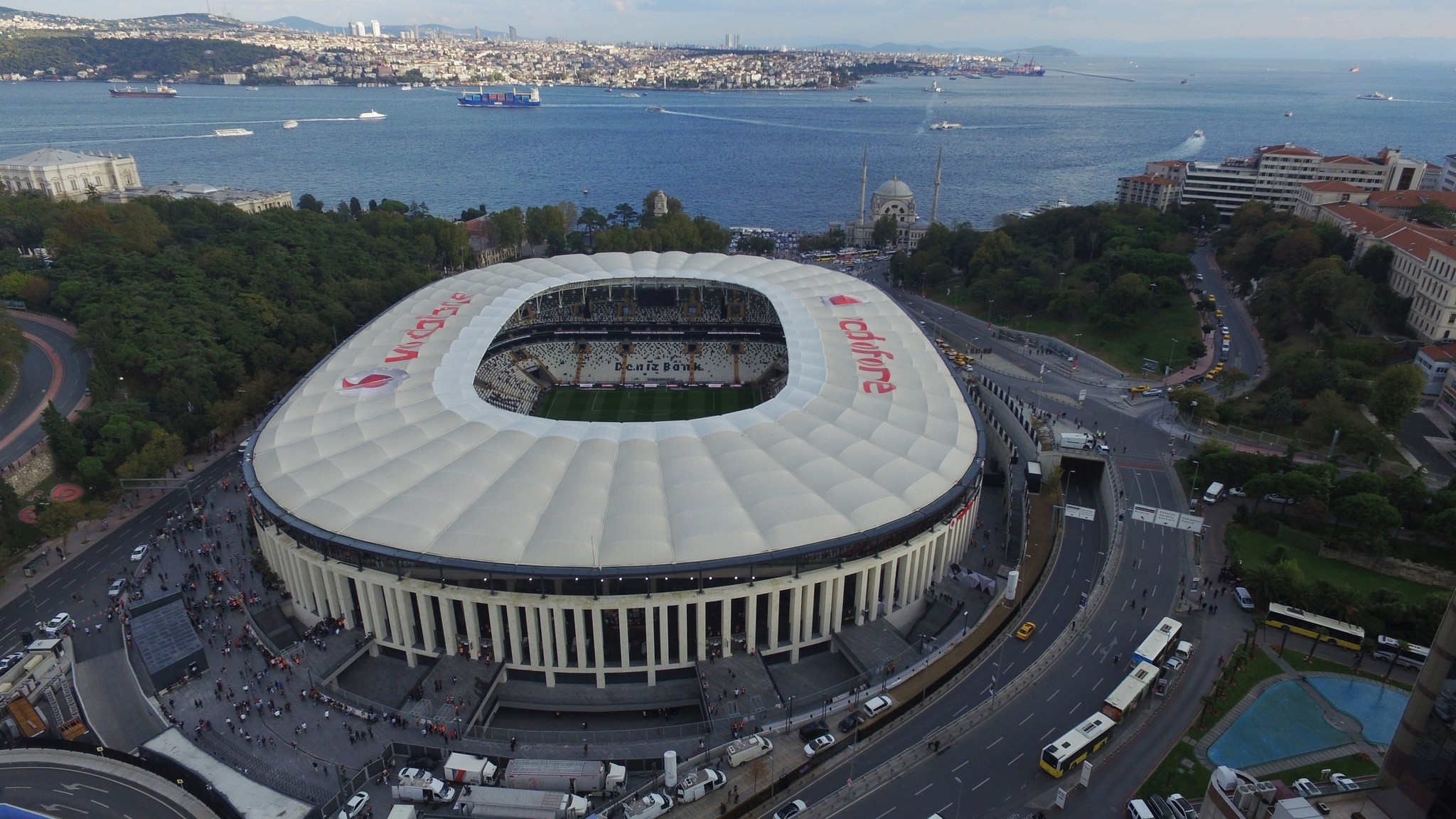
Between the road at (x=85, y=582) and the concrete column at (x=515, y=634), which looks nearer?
the concrete column at (x=515, y=634)

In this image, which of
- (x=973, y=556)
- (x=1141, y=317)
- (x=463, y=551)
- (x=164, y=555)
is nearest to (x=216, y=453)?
(x=164, y=555)

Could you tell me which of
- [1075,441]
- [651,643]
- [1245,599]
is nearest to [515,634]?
[651,643]

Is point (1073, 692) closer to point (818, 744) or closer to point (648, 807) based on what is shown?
point (818, 744)

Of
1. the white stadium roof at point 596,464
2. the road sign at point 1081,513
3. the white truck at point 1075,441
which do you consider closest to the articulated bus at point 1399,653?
the road sign at point 1081,513

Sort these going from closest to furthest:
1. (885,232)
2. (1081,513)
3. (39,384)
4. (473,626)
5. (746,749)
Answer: (746,749) → (473,626) → (1081,513) → (39,384) → (885,232)

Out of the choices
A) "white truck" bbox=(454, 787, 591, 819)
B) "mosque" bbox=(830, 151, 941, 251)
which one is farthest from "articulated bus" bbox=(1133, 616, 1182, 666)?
"mosque" bbox=(830, 151, 941, 251)

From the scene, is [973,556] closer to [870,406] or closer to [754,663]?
[870,406]

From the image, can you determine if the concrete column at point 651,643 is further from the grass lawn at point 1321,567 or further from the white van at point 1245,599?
the grass lawn at point 1321,567
